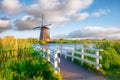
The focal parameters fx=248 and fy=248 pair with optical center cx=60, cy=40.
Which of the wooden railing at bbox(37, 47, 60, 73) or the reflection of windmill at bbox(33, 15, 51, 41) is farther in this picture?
the reflection of windmill at bbox(33, 15, 51, 41)

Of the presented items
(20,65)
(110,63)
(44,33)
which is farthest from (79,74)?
(44,33)

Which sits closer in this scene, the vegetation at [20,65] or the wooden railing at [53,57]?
the vegetation at [20,65]

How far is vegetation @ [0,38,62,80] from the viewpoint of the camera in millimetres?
10406

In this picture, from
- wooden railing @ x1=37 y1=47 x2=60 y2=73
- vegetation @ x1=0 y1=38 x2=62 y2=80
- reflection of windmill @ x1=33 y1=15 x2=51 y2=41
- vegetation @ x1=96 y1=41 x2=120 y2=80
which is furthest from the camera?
reflection of windmill @ x1=33 y1=15 x2=51 y2=41

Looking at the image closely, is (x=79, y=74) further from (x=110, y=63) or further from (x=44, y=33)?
(x=44, y=33)

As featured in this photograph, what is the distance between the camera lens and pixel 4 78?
31.6 ft

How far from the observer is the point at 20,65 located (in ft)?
36.9

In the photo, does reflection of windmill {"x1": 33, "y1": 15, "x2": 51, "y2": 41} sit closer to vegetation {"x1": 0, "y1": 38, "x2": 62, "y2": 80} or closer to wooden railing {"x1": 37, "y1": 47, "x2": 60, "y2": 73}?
wooden railing {"x1": 37, "y1": 47, "x2": 60, "y2": 73}

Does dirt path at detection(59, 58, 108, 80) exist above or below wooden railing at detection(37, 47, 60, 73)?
below

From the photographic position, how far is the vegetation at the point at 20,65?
10406mm

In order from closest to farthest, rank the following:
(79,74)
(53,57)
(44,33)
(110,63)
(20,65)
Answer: (20,65), (79,74), (53,57), (110,63), (44,33)

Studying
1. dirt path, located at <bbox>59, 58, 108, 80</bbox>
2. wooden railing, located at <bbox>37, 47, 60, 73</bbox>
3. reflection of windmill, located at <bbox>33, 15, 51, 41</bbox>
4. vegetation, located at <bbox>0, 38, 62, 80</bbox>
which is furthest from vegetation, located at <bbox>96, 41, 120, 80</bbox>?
reflection of windmill, located at <bbox>33, 15, 51, 41</bbox>

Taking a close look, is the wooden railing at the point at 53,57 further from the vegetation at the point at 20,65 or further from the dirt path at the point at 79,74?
the dirt path at the point at 79,74

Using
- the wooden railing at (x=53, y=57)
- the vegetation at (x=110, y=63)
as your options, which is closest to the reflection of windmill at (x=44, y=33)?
the wooden railing at (x=53, y=57)
